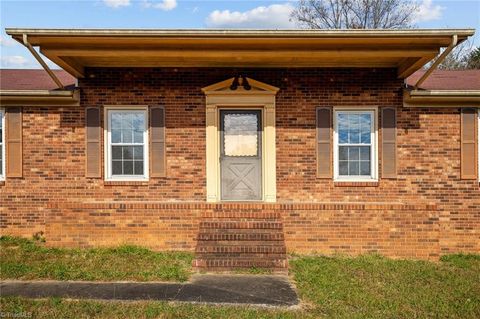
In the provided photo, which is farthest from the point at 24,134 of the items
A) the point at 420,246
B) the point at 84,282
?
the point at 420,246

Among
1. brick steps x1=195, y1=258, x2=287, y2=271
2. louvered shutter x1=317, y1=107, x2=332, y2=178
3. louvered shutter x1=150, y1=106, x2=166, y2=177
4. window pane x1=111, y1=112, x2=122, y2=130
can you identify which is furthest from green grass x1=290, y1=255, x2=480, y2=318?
window pane x1=111, y1=112, x2=122, y2=130

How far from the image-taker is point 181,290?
552 cm

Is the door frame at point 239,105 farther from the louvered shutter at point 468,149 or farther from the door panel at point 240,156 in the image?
the louvered shutter at point 468,149

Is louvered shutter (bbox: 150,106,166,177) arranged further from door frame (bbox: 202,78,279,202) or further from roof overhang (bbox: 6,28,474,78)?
roof overhang (bbox: 6,28,474,78)

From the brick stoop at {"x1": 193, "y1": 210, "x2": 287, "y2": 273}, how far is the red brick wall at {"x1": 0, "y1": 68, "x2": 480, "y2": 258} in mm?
1093

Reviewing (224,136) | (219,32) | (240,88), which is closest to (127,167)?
(224,136)

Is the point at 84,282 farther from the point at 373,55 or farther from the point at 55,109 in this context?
the point at 373,55

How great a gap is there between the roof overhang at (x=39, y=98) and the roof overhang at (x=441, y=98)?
680 cm

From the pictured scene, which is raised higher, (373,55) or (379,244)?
(373,55)

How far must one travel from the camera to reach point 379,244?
→ 24.7 ft

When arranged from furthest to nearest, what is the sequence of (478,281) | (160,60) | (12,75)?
(12,75), (160,60), (478,281)

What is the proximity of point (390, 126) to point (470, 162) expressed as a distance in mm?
1779

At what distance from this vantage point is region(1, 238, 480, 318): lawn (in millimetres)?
4727

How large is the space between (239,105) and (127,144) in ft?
8.14
